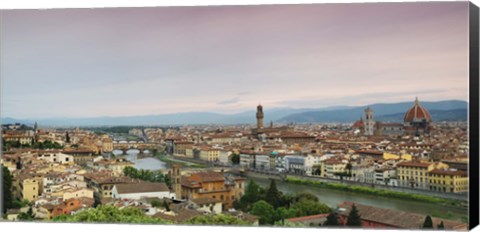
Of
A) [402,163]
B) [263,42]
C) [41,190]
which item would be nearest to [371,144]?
[402,163]

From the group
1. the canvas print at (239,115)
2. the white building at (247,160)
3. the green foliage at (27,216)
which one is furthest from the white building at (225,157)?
the green foliage at (27,216)

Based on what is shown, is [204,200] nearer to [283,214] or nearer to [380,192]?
[283,214]

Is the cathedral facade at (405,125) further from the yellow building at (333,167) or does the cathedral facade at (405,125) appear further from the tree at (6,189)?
the tree at (6,189)

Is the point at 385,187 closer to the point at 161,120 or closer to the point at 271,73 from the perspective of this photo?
the point at 271,73

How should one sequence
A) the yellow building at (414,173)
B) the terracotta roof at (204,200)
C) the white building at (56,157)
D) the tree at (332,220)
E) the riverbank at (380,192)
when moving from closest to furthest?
the riverbank at (380,192) < the yellow building at (414,173) < the tree at (332,220) < the terracotta roof at (204,200) < the white building at (56,157)

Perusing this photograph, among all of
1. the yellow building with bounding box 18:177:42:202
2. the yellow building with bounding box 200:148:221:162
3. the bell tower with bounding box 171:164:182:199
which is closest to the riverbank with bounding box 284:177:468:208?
the yellow building with bounding box 200:148:221:162
